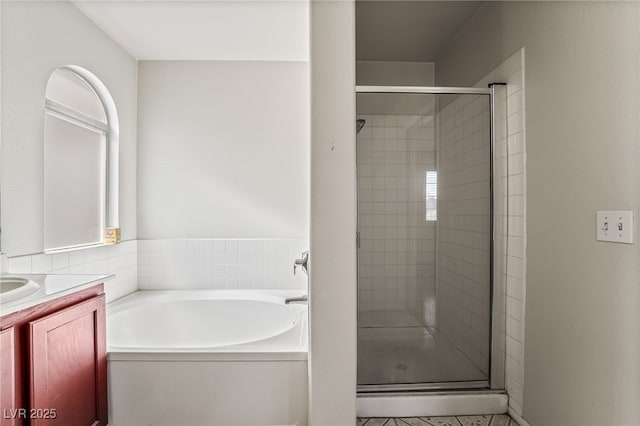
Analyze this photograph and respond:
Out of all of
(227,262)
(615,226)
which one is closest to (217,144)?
(227,262)

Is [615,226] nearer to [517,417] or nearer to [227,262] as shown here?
[517,417]

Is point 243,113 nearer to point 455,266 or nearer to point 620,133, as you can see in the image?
point 455,266

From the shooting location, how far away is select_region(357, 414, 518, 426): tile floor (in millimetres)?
1826

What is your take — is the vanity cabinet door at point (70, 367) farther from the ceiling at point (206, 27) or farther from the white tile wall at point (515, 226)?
the white tile wall at point (515, 226)

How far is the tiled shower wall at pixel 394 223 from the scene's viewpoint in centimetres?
207

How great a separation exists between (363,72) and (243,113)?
1.18m

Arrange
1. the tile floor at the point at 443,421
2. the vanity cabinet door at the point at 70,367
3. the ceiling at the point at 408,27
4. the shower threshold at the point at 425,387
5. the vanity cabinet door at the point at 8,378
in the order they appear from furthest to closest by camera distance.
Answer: the ceiling at the point at 408,27
the shower threshold at the point at 425,387
the tile floor at the point at 443,421
the vanity cabinet door at the point at 70,367
the vanity cabinet door at the point at 8,378

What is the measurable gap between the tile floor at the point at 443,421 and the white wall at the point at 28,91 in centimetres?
204

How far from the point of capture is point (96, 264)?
238cm

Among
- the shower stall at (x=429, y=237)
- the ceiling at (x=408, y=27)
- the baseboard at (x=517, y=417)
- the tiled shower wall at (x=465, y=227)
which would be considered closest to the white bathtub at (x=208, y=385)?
the shower stall at (x=429, y=237)

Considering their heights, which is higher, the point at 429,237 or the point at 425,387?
the point at 429,237

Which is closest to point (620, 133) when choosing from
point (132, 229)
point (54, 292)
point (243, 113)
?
point (54, 292)

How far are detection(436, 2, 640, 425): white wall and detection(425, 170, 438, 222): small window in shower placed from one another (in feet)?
1.60

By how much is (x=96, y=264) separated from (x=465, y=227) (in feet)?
7.99
